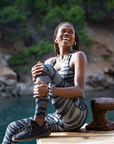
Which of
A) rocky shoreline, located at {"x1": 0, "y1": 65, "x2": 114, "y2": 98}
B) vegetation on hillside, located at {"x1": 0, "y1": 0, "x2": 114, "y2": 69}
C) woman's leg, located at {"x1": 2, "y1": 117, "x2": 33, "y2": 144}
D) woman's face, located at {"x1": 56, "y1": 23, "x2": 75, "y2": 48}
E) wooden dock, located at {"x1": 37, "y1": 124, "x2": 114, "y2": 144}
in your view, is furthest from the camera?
vegetation on hillside, located at {"x1": 0, "y1": 0, "x2": 114, "y2": 69}

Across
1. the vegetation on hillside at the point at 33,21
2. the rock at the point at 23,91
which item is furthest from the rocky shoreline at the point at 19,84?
the vegetation on hillside at the point at 33,21

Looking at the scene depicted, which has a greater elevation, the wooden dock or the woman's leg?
the woman's leg

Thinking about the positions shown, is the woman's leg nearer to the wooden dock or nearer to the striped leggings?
the striped leggings

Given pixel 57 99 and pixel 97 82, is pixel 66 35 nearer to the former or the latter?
pixel 57 99

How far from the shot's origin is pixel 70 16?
932 cm

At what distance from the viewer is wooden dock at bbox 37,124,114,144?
1118 millimetres

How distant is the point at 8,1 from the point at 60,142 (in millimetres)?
9269

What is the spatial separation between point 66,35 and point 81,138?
2.37 feet

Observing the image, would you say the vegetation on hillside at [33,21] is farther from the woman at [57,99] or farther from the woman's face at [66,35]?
the woman at [57,99]

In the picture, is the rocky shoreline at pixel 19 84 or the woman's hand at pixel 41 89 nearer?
the woman's hand at pixel 41 89

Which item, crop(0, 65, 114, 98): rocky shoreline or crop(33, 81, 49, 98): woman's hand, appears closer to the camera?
crop(33, 81, 49, 98): woman's hand

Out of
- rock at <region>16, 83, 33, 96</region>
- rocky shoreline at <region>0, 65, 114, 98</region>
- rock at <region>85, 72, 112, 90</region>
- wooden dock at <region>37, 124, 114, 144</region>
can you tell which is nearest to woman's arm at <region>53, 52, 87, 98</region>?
wooden dock at <region>37, 124, 114, 144</region>

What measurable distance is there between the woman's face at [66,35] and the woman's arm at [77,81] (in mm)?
140

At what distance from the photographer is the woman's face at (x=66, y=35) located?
4.69ft
